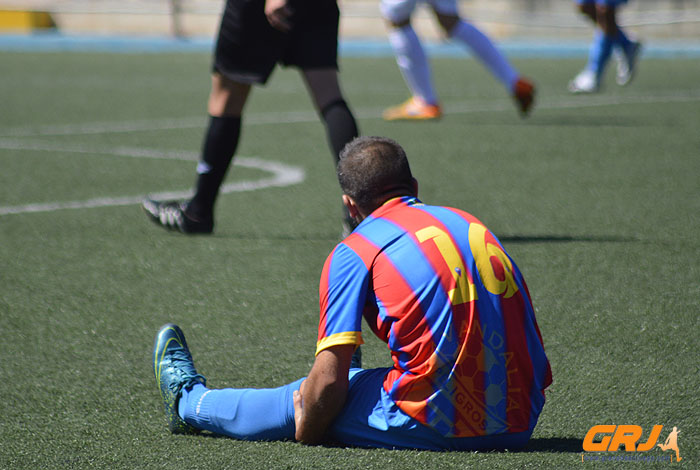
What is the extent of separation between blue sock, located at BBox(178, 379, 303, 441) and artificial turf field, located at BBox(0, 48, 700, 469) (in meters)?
0.05

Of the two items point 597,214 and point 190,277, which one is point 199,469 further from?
point 597,214

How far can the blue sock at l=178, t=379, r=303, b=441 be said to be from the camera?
266 centimetres

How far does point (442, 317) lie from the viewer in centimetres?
243

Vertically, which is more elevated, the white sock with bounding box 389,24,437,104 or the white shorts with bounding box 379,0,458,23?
the white shorts with bounding box 379,0,458,23

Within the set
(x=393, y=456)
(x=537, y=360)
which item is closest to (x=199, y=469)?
(x=393, y=456)

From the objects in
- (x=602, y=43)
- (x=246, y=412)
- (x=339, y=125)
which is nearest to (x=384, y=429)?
(x=246, y=412)

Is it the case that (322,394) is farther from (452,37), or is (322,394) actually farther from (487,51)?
(452,37)

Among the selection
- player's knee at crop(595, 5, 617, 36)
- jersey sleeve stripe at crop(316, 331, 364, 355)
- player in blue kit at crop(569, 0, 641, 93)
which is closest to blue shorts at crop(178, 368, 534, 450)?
jersey sleeve stripe at crop(316, 331, 364, 355)

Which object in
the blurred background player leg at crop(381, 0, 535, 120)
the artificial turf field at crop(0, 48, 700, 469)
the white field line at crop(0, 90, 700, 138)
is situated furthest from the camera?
Answer: the white field line at crop(0, 90, 700, 138)

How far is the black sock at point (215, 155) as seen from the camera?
4809 millimetres

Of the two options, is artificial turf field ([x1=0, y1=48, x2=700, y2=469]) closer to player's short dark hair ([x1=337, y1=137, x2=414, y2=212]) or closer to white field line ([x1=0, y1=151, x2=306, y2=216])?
white field line ([x1=0, y1=151, x2=306, y2=216])

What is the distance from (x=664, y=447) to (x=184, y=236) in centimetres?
296

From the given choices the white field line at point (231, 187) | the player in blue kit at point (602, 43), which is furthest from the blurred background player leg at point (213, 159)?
the player in blue kit at point (602, 43)

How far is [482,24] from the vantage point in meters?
28.0
